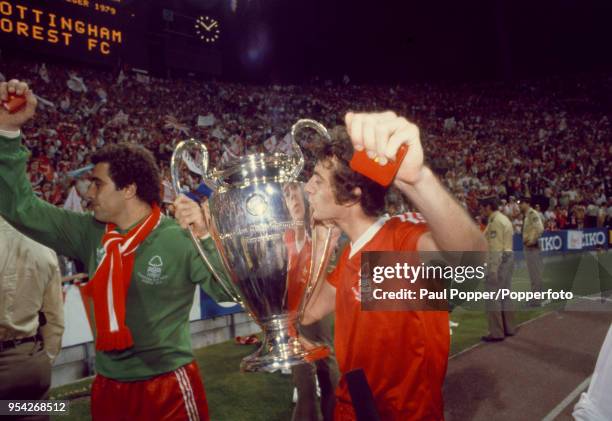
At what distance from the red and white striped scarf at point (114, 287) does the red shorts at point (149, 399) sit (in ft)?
0.67

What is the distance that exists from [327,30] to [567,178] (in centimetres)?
1739

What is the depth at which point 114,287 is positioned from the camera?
2.15 m

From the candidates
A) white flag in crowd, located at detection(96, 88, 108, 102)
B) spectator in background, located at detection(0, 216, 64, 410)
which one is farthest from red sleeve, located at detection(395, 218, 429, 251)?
white flag in crowd, located at detection(96, 88, 108, 102)

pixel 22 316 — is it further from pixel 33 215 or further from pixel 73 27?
pixel 73 27

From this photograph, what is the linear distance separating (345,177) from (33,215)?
1.30m

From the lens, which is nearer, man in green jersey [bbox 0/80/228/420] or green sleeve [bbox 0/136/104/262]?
green sleeve [bbox 0/136/104/262]

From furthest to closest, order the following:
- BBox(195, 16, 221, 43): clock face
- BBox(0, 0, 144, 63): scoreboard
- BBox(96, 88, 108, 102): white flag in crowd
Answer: BBox(195, 16, 221, 43): clock face
BBox(96, 88, 108, 102): white flag in crowd
BBox(0, 0, 144, 63): scoreboard

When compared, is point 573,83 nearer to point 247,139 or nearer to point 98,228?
point 247,139

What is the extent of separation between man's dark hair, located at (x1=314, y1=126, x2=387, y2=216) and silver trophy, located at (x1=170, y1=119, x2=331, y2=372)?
44 cm

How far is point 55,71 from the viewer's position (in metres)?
15.9

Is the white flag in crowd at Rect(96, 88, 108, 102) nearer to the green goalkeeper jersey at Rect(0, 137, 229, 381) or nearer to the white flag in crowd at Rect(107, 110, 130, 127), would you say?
the white flag in crowd at Rect(107, 110, 130, 127)

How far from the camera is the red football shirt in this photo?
1.75 metres

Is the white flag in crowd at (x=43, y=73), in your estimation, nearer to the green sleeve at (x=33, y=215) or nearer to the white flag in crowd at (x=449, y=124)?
the green sleeve at (x=33, y=215)

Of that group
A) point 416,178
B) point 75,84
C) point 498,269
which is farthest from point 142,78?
point 416,178
